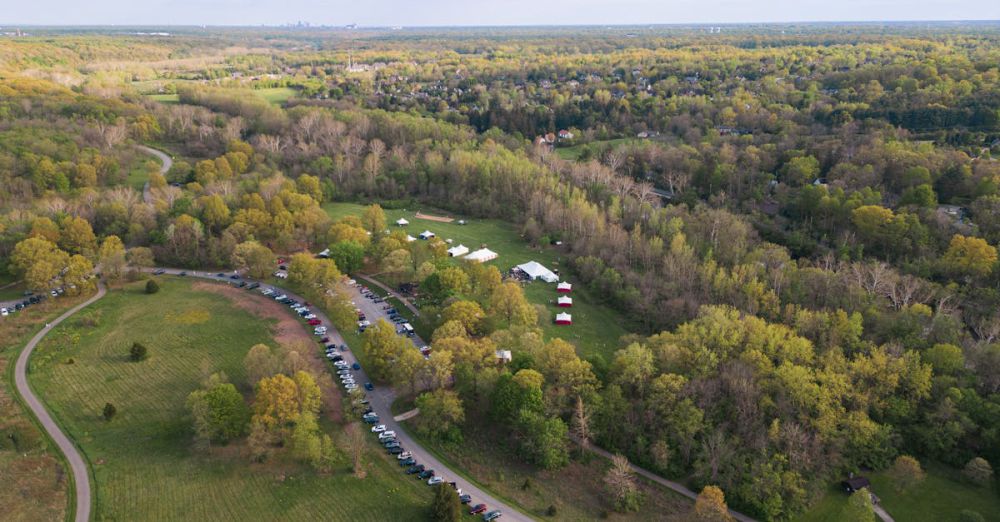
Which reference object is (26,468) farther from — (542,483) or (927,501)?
(927,501)

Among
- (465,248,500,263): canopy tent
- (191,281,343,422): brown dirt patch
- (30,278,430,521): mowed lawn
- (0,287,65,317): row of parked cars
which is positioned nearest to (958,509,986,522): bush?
(30,278,430,521): mowed lawn

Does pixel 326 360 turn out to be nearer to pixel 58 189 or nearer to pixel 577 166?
pixel 577 166

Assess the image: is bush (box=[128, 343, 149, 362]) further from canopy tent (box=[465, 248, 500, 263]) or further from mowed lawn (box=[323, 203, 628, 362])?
canopy tent (box=[465, 248, 500, 263])


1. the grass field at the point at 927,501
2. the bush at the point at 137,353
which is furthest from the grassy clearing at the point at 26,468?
the grass field at the point at 927,501

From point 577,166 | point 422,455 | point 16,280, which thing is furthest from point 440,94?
point 422,455

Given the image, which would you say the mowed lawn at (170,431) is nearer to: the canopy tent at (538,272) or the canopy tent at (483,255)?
the canopy tent at (483,255)

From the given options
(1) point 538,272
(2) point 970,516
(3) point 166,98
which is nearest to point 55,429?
(1) point 538,272

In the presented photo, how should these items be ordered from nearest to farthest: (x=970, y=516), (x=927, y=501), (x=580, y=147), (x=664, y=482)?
(x=970, y=516) → (x=927, y=501) → (x=664, y=482) → (x=580, y=147)
